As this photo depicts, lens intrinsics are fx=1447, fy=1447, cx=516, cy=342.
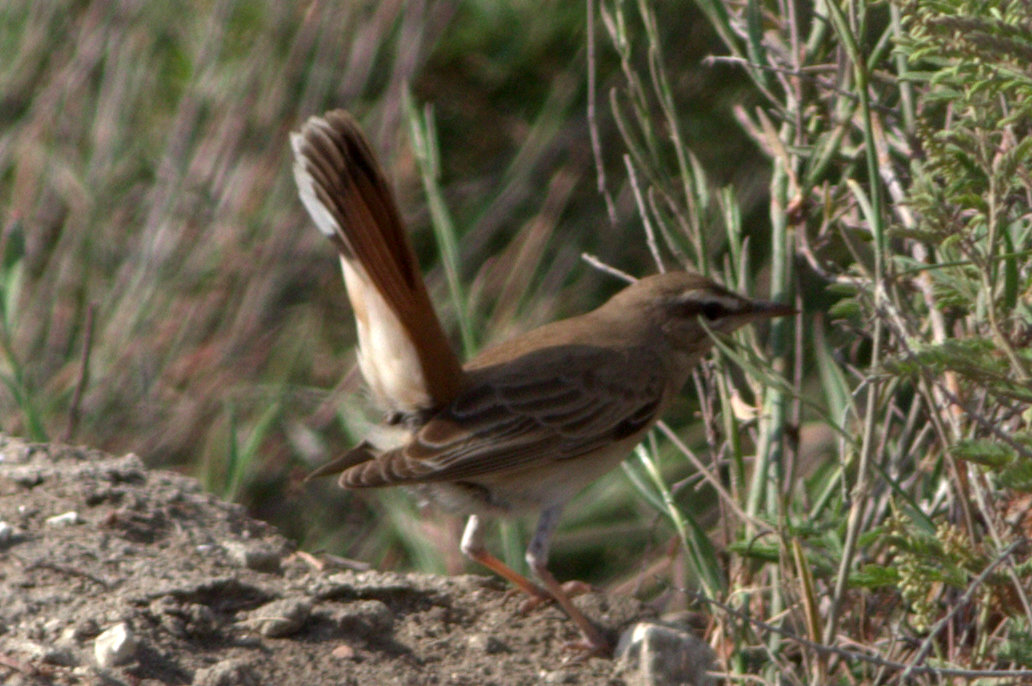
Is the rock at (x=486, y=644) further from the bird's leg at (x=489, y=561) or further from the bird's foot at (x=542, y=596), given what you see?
the bird's leg at (x=489, y=561)

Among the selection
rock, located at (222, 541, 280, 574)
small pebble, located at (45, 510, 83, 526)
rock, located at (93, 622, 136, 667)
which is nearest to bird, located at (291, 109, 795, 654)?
rock, located at (222, 541, 280, 574)

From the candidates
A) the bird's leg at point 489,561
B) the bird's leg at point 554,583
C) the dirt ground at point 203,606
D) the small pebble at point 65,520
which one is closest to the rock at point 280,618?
the dirt ground at point 203,606

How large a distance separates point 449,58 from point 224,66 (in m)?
1.08

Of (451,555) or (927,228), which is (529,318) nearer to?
(451,555)

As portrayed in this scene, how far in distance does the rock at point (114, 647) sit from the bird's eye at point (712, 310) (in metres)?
2.10

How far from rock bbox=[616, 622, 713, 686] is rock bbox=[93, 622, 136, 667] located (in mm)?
1154

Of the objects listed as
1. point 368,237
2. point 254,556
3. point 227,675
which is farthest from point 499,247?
point 227,675

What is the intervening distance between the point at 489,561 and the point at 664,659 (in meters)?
0.95

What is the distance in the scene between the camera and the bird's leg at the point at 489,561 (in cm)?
395

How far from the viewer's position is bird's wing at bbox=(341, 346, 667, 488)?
4.16m

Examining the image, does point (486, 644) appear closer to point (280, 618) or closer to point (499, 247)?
point (280, 618)

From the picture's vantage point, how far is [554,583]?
3.86m

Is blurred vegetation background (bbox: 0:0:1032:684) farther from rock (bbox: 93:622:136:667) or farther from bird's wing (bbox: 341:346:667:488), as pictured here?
rock (bbox: 93:622:136:667)

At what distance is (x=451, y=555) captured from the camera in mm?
4891
